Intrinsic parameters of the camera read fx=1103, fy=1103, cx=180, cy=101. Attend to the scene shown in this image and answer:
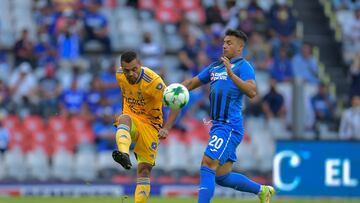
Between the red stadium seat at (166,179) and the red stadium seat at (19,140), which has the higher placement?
the red stadium seat at (19,140)

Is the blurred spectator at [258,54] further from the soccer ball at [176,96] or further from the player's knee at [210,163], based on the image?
the player's knee at [210,163]

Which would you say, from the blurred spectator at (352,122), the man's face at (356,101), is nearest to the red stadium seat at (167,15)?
the man's face at (356,101)

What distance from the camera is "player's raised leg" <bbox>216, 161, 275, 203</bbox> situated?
13.2 m

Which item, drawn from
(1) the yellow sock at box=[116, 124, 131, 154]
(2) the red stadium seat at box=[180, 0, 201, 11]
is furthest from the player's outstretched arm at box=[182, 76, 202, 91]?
(2) the red stadium seat at box=[180, 0, 201, 11]

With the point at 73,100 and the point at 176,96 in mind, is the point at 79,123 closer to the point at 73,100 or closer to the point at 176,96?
the point at 73,100

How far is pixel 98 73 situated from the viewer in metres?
23.0

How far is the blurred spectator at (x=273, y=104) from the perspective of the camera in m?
22.4

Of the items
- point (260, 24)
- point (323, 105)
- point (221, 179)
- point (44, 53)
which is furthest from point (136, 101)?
point (260, 24)

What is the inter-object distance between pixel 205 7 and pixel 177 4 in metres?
0.65

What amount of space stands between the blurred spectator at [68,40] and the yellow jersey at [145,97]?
9.60 m

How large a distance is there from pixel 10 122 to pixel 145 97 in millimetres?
8702

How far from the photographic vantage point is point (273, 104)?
22.6 m

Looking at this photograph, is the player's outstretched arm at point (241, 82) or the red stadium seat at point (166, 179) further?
the red stadium seat at point (166, 179)

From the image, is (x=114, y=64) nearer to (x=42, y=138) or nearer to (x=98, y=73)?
(x=98, y=73)
